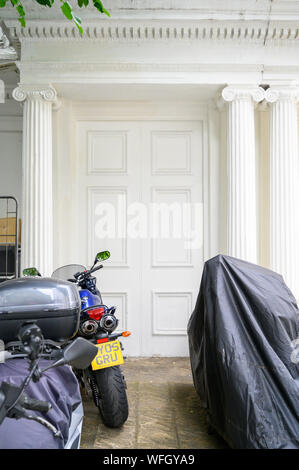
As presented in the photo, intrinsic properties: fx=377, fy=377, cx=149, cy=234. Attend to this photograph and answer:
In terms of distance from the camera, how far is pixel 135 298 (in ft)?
16.2

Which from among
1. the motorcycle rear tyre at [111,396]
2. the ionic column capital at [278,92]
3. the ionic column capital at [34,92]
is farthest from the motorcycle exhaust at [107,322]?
the ionic column capital at [278,92]

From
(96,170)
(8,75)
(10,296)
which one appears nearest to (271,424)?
(10,296)

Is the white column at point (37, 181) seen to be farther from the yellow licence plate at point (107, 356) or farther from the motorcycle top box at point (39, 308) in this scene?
the motorcycle top box at point (39, 308)

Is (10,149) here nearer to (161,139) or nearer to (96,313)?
(161,139)

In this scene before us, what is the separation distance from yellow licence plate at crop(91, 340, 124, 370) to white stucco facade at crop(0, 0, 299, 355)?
186 centimetres

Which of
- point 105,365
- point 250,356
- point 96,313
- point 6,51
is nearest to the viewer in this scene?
point 250,356

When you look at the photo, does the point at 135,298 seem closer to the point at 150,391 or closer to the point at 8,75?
the point at 150,391

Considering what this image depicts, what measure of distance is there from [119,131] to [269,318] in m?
3.42

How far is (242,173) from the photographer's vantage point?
435cm

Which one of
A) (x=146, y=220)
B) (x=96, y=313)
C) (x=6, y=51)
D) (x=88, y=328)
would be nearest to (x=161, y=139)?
(x=146, y=220)

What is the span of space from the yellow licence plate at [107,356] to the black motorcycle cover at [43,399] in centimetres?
76

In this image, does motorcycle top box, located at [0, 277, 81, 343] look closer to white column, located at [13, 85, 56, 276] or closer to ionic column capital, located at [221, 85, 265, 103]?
white column, located at [13, 85, 56, 276]

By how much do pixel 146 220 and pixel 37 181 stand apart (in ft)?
4.76

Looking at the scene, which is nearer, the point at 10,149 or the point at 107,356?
the point at 107,356
